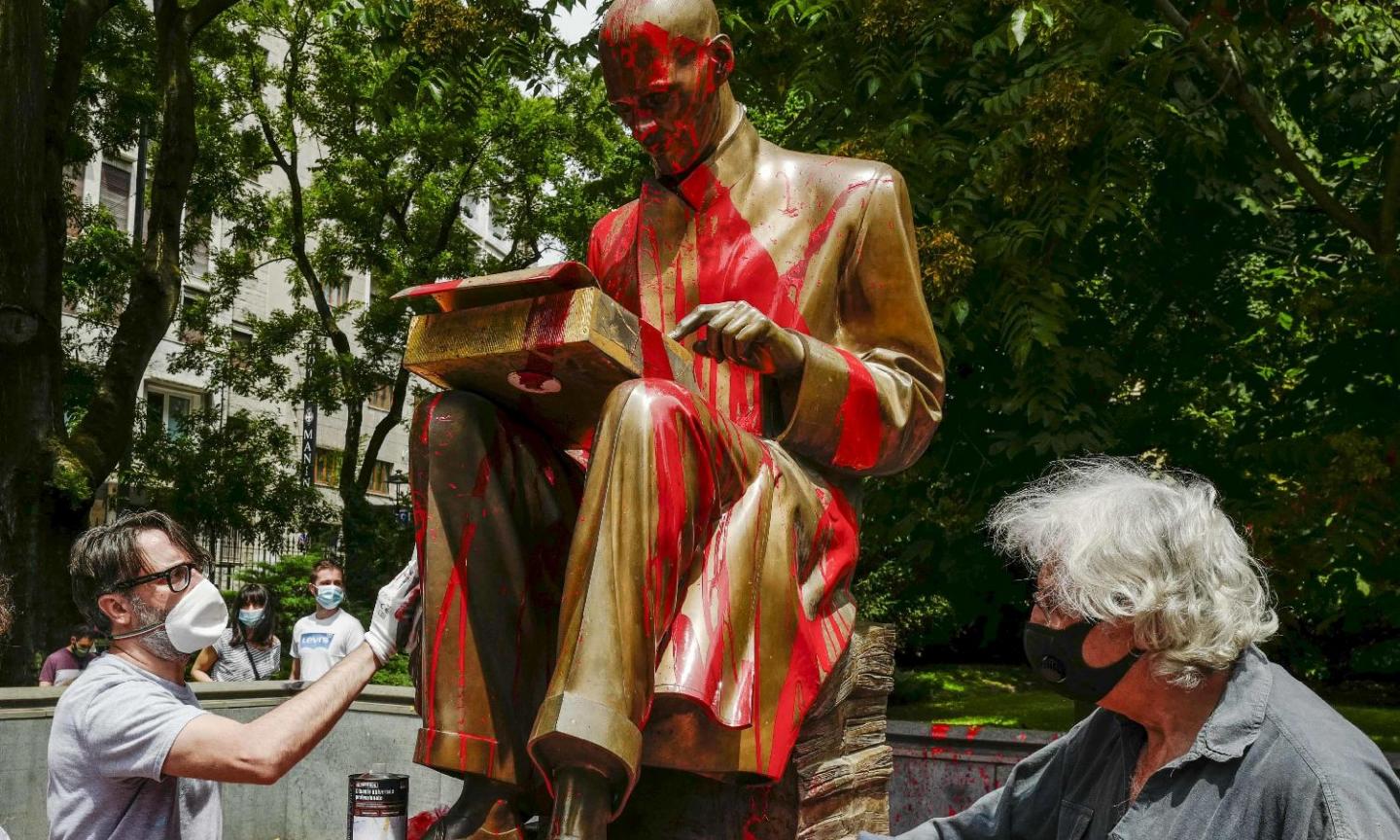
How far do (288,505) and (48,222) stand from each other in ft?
28.5

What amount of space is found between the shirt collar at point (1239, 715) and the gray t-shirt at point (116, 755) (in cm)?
204

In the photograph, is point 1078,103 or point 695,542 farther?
point 1078,103

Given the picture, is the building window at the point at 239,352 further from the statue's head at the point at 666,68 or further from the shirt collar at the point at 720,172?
the statue's head at the point at 666,68

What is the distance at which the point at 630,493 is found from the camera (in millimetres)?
2730

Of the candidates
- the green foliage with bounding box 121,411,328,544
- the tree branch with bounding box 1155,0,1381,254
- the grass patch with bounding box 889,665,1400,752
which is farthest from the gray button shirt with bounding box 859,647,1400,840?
the green foliage with bounding box 121,411,328,544

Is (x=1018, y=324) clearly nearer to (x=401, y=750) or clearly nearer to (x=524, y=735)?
(x=401, y=750)

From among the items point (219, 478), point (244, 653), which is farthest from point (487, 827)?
point (219, 478)

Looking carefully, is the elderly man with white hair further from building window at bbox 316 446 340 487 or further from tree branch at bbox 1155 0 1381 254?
building window at bbox 316 446 340 487

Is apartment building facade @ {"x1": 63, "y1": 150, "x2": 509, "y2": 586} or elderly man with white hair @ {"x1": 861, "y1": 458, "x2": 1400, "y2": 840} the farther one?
apartment building facade @ {"x1": 63, "y1": 150, "x2": 509, "y2": 586}

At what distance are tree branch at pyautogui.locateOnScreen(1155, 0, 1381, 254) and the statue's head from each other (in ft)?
15.6

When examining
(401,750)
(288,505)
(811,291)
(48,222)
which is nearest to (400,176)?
(288,505)

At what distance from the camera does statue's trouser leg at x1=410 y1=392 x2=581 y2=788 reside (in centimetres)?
289

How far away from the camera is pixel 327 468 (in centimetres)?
3216

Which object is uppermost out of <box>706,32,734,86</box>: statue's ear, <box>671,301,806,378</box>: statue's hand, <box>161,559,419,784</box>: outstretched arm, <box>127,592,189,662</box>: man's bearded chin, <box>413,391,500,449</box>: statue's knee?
<box>706,32,734,86</box>: statue's ear
